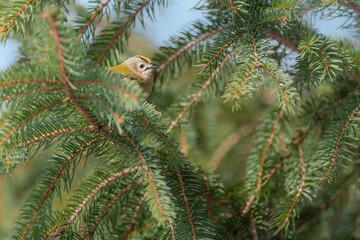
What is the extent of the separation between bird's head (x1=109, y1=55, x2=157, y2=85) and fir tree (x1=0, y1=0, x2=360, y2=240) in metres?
0.08

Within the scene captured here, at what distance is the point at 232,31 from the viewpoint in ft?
6.14

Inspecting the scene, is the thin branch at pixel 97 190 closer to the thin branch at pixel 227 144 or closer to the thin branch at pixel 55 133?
the thin branch at pixel 55 133

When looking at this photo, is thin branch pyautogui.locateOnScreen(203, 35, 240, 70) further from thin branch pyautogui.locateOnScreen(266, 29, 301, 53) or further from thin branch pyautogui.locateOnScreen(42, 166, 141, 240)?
thin branch pyautogui.locateOnScreen(42, 166, 141, 240)

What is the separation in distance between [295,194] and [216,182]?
17.0 inches

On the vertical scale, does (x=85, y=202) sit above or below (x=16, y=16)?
below

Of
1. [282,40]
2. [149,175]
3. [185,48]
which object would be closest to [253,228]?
[149,175]

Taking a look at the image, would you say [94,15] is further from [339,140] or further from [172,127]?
[339,140]

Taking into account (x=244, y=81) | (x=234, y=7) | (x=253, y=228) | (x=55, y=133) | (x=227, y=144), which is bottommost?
(x=227, y=144)

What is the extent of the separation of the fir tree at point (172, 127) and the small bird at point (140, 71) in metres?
0.06

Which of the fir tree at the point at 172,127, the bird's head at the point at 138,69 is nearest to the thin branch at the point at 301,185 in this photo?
the fir tree at the point at 172,127

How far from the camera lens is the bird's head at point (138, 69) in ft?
8.38

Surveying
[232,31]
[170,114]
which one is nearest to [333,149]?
[232,31]

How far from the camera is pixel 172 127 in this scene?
90.3 inches

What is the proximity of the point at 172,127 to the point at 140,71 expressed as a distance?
0.57 metres
